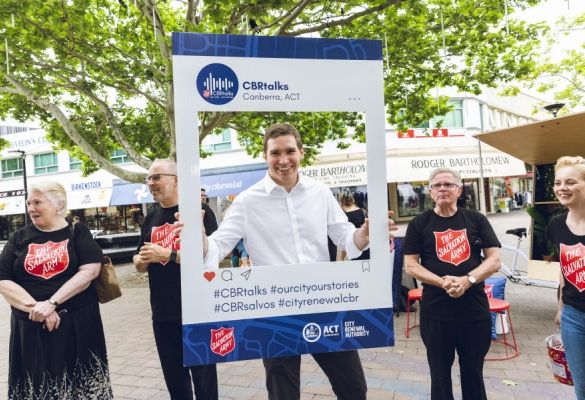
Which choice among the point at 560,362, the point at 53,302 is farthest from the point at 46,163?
the point at 560,362

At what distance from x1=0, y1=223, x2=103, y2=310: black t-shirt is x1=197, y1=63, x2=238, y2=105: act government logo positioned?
160cm

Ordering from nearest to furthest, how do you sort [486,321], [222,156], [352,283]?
[352,283]
[486,321]
[222,156]

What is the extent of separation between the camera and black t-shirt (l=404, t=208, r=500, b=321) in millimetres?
2688

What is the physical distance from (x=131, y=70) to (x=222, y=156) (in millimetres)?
12840

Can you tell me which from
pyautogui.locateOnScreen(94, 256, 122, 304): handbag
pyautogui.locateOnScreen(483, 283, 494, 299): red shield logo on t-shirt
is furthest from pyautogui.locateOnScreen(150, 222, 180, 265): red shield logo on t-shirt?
pyautogui.locateOnScreen(483, 283, 494, 299): red shield logo on t-shirt

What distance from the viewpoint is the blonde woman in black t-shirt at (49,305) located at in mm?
2617

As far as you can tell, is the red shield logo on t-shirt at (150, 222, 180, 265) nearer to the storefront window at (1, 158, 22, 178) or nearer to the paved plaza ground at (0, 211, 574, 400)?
the paved plaza ground at (0, 211, 574, 400)

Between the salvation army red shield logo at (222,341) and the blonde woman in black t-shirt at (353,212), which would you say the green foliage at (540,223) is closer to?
the blonde woman in black t-shirt at (353,212)

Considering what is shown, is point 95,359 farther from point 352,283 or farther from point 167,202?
point 352,283

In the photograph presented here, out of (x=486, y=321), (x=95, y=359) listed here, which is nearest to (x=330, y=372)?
(x=486, y=321)

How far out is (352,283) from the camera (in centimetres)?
197

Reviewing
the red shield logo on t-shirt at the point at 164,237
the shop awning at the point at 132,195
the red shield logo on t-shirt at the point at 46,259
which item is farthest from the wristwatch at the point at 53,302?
the shop awning at the point at 132,195

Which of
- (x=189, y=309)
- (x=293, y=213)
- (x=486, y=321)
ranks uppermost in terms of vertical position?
(x=293, y=213)

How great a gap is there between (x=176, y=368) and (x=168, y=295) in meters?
0.51
